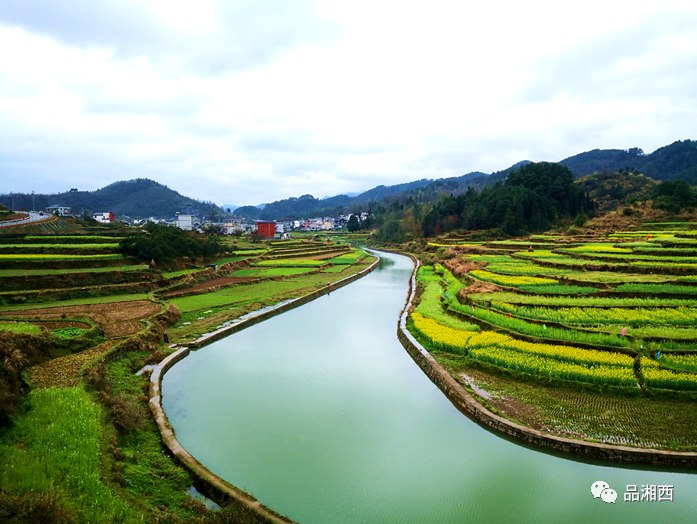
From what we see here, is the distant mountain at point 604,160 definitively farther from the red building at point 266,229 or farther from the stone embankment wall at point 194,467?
the stone embankment wall at point 194,467

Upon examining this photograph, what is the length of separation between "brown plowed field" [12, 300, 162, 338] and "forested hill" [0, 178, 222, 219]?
396 feet

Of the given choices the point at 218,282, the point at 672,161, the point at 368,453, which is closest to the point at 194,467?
the point at 368,453

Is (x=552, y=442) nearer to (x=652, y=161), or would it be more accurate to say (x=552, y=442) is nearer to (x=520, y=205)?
(x=520, y=205)

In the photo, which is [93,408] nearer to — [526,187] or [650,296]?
[650,296]

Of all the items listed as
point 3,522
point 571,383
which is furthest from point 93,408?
point 571,383

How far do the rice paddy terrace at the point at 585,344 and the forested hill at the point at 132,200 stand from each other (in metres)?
131

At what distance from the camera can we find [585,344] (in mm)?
10562

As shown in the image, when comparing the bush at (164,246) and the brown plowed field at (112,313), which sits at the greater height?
the bush at (164,246)

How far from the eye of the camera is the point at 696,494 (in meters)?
6.34

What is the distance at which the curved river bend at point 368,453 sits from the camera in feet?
20.5

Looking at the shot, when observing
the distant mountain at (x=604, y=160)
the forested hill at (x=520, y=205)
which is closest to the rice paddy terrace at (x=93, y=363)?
the forested hill at (x=520, y=205)

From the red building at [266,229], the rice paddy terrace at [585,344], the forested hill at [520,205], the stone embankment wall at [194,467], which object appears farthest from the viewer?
the red building at [266,229]

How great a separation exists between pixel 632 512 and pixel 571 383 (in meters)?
3.30

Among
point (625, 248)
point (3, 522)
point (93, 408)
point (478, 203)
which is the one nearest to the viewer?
point (3, 522)
